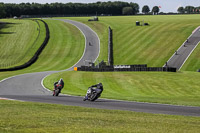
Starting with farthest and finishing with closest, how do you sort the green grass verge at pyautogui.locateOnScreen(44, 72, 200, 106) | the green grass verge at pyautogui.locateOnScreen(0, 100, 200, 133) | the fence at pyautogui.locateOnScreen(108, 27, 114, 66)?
the fence at pyautogui.locateOnScreen(108, 27, 114, 66)
the green grass verge at pyautogui.locateOnScreen(44, 72, 200, 106)
the green grass verge at pyautogui.locateOnScreen(0, 100, 200, 133)

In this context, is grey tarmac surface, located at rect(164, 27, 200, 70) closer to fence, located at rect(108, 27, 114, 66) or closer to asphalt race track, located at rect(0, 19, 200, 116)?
fence, located at rect(108, 27, 114, 66)

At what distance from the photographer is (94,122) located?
16.4m

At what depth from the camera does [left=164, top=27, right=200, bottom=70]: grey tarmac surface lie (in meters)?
73.9

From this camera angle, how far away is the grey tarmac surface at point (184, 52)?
242ft

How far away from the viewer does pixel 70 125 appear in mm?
15250

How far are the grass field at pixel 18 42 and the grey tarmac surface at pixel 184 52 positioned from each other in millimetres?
32001

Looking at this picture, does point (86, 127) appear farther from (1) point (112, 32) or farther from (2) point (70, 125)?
(1) point (112, 32)

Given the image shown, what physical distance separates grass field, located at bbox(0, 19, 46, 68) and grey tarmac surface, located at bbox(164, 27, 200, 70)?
32.0m

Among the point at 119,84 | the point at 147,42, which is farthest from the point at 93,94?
the point at 147,42

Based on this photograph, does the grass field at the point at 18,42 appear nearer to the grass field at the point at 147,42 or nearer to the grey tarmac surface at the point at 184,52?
the grass field at the point at 147,42

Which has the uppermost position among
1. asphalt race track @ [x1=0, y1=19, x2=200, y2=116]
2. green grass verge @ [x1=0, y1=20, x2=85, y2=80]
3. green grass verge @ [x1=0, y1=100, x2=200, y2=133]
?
green grass verge @ [x1=0, y1=100, x2=200, y2=133]

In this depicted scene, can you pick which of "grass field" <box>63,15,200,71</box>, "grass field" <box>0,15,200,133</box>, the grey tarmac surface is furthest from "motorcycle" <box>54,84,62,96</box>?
"grass field" <box>63,15,200,71</box>

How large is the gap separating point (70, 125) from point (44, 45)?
85491 millimetres

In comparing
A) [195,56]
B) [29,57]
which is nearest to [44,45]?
[29,57]
